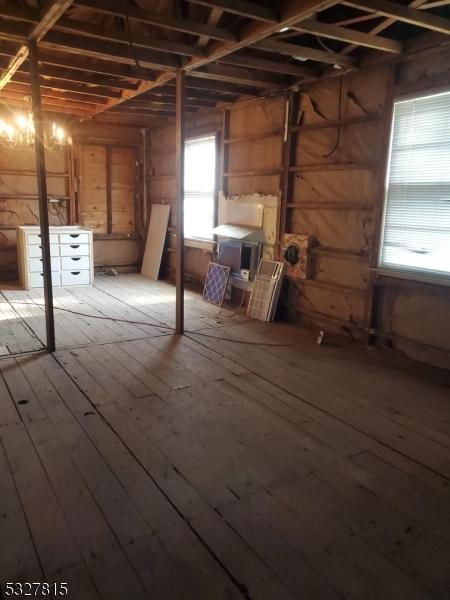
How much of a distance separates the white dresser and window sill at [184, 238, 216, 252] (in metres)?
1.52

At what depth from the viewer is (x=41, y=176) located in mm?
3816

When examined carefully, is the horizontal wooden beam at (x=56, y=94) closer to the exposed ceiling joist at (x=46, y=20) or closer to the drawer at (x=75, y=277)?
the exposed ceiling joist at (x=46, y=20)

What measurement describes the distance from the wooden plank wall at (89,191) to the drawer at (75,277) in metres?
1.14

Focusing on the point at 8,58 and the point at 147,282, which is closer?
the point at 8,58

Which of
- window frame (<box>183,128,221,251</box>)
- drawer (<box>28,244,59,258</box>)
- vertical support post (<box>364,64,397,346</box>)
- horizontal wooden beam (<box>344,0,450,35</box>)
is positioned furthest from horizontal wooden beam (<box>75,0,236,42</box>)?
drawer (<box>28,244,59,258</box>)

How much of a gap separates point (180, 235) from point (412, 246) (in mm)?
2143

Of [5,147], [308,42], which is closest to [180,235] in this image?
[308,42]

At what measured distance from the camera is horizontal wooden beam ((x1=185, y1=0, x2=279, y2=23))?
9.31 ft

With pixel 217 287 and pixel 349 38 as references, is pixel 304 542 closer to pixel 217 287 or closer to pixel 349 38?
pixel 349 38

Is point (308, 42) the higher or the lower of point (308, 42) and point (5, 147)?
the higher

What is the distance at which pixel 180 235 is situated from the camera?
178 inches

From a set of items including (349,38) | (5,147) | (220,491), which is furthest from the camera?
(5,147)

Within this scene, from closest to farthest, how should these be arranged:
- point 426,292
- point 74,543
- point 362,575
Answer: point 362,575
point 74,543
point 426,292

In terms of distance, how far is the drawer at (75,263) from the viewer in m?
6.92
